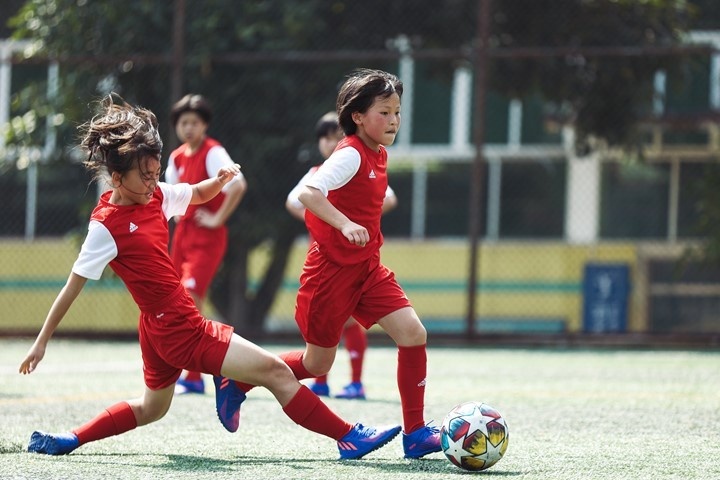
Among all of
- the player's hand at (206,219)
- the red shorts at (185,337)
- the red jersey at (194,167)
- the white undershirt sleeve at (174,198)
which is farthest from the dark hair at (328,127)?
the red shorts at (185,337)

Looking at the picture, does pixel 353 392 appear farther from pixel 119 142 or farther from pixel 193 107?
pixel 119 142

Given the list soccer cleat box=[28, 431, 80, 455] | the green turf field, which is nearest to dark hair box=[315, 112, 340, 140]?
the green turf field

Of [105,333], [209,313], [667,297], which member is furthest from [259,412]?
[667,297]

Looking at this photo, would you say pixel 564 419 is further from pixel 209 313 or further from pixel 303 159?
pixel 209 313

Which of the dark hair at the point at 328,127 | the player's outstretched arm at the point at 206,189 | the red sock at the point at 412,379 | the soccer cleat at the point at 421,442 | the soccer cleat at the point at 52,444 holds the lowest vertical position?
the soccer cleat at the point at 52,444

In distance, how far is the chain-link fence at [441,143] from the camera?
11156mm

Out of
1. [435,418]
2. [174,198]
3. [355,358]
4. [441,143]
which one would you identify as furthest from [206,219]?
[441,143]

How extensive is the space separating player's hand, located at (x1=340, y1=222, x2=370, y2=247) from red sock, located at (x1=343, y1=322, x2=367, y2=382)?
2.64 meters

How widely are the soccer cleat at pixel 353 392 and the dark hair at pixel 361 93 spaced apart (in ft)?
7.77

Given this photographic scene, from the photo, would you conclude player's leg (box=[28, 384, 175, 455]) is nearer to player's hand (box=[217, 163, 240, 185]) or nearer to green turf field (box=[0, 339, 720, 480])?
green turf field (box=[0, 339, 720, 480])

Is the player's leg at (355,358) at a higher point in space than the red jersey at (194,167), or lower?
lower

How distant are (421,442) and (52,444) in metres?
1.42

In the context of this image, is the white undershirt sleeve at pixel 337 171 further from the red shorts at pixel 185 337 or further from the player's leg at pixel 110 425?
the player's leg at pixel 110 425

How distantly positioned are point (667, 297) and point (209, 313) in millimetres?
5441
